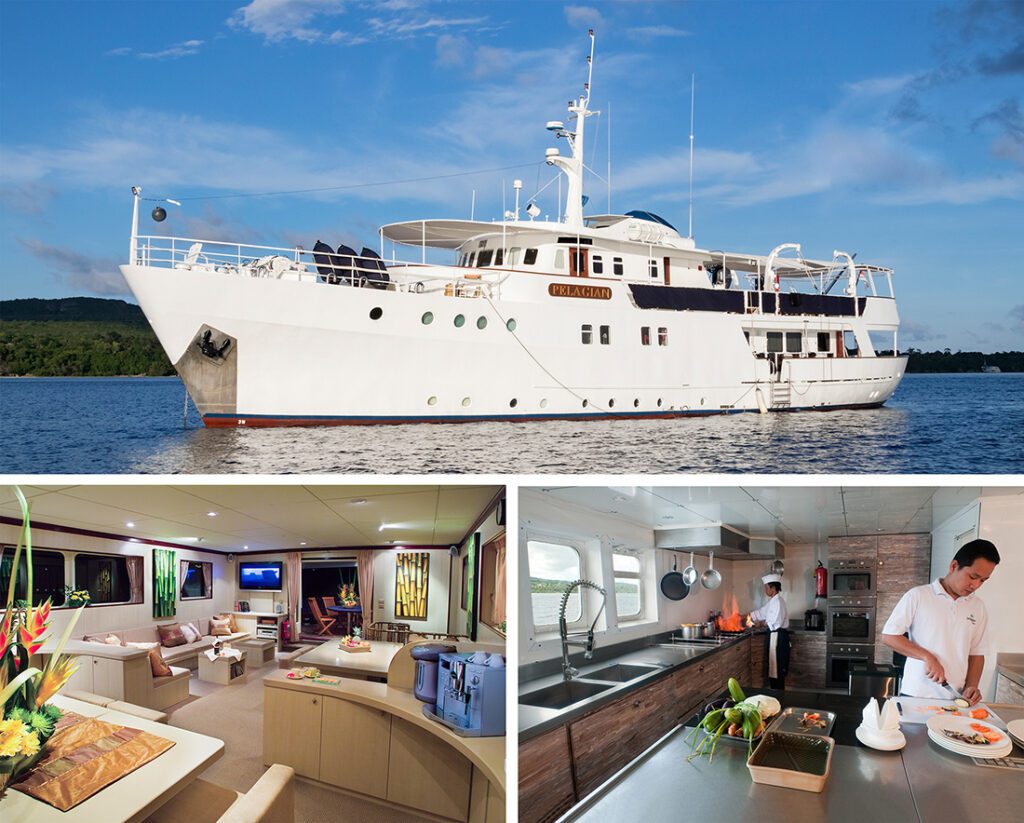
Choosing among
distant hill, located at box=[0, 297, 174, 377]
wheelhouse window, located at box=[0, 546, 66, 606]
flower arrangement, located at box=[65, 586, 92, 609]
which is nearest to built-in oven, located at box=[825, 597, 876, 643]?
flower arrangement, located at box=[65, 586, 92, 609]

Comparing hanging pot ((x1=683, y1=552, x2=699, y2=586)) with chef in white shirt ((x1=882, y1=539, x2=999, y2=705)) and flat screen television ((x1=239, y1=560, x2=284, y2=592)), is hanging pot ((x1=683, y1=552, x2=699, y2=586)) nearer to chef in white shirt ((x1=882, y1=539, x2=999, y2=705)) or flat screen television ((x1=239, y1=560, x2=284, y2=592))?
chef in white shirt ((x1=882, y1=539, x2=999, y2=705))

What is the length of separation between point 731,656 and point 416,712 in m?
2.77

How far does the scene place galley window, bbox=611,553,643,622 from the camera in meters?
5.19

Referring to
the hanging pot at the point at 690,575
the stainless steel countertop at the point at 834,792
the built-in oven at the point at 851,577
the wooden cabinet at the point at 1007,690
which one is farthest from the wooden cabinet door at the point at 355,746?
the built-in oven at the point at 851,577

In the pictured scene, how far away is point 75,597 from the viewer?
4137 mm

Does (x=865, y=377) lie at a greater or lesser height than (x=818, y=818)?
greater

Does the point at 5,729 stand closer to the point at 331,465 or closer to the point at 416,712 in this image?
the point at 416,712

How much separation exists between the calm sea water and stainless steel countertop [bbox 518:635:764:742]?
6632 millimetres

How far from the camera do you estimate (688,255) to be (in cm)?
1842

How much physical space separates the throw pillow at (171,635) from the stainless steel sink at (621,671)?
7.03ft

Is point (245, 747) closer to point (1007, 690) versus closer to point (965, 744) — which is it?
point (965, 744)

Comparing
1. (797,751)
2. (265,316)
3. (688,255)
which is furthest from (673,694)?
(688,255)

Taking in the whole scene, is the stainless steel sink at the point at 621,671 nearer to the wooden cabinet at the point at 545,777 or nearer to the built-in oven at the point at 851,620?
the wooden cabinet at the point at 545,777

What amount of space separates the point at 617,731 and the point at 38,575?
8.94 feet
